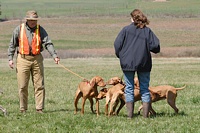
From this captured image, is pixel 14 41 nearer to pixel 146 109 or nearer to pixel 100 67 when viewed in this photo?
pixel 146 109

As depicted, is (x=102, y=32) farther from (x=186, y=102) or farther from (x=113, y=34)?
(x=186, y=102)

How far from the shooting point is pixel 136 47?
10.2m

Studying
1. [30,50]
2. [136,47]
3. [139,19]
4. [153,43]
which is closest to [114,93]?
[136,47]

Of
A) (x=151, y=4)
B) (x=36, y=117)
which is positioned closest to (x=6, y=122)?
(x=36, y=117)

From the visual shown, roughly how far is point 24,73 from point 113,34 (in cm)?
6642

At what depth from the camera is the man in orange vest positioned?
11.6 m

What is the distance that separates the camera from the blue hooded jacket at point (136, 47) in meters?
10.2

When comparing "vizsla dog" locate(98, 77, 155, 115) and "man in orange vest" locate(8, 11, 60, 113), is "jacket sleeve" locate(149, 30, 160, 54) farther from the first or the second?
"man in orange vest" locate(8, 11, 60, 113)

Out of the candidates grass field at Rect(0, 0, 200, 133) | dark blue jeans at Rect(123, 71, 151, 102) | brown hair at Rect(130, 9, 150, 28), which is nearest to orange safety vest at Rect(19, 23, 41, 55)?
grass field at Rect(0, 0, 200, 133)

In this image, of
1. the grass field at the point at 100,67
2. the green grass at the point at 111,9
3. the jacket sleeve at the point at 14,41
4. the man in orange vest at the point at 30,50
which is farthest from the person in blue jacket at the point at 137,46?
the green grass at the point at 111,9

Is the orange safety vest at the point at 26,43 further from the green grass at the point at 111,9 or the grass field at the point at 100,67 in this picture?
the green grass at the point at 111,9

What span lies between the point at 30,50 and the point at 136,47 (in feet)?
8.29

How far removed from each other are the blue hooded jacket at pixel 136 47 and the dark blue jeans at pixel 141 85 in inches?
5.7

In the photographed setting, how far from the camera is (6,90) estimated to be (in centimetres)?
1927
